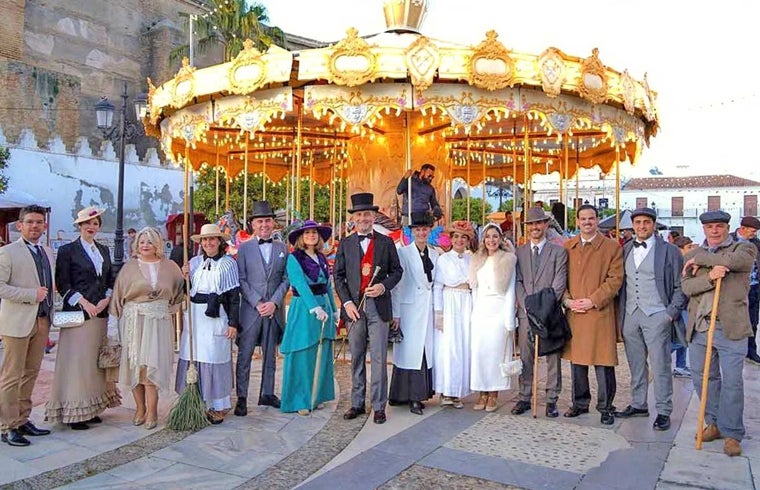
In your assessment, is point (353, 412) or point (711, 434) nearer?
point (711, 434)

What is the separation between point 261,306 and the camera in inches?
236

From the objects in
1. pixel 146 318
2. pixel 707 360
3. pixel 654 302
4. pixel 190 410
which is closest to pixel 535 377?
pixel 654 302

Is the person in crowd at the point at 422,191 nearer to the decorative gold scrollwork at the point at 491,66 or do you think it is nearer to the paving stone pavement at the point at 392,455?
the decorative gold scrollwork at the point at 491,66

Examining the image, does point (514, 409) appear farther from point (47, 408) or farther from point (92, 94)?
point (92, 94)

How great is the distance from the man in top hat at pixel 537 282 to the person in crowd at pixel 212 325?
8.75 ft

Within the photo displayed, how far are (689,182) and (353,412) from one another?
56183 mm

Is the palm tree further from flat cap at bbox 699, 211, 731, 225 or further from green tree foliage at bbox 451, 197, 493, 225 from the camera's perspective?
flat cap at bbox 699, 211, 731, 225

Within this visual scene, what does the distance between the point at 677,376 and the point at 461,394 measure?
129 inches

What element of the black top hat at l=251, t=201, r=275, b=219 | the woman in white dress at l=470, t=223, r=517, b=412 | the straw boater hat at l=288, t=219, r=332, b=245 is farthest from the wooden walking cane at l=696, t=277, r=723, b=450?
the black top hat at l=251, t=201, r=275, b=219

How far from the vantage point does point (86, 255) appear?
542cm

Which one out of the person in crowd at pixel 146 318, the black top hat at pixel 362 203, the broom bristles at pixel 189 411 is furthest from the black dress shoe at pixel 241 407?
the black top hat at pixel 362 203

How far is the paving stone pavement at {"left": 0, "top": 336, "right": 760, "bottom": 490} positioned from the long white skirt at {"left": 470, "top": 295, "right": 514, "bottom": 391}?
0.30 meters

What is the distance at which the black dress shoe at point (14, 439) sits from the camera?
16.5ft

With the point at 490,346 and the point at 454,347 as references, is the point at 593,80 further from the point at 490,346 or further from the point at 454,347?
the point at 454,347
